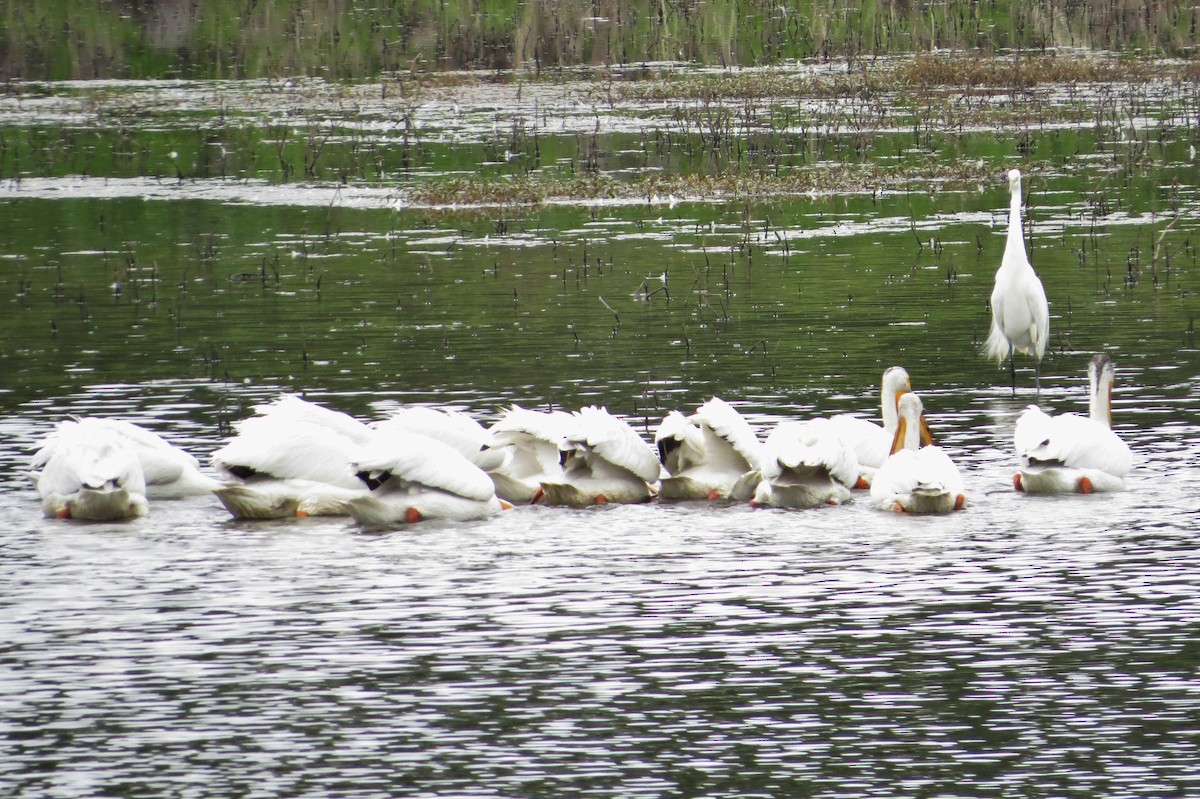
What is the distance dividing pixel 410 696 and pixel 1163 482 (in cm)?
638

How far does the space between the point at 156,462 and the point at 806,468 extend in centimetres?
438

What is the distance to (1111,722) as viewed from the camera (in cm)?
942

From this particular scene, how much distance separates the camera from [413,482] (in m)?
14.0

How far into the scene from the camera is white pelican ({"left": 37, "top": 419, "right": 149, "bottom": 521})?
1387cm

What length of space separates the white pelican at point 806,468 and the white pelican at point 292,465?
9.06ft

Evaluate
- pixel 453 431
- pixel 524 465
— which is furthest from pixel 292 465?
pixel 524 465

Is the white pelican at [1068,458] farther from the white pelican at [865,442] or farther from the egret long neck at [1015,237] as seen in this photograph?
the egret long neck at [1015,237]

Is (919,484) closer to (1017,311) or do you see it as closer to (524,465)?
(524,465)

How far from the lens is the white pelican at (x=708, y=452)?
1457cm

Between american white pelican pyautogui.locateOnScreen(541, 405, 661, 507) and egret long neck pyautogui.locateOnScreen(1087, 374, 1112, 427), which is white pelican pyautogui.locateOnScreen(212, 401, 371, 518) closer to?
american white pelican pyautogui.locateOnScreen(541, 405, 661, 507)

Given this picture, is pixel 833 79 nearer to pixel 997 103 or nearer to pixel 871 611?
pixel 997 103

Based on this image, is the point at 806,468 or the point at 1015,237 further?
the point at 1015,237

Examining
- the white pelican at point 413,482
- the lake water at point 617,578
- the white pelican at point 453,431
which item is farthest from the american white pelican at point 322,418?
the lake water at point 617,578

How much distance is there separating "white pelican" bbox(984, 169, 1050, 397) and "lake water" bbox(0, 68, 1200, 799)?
330 millimetres
